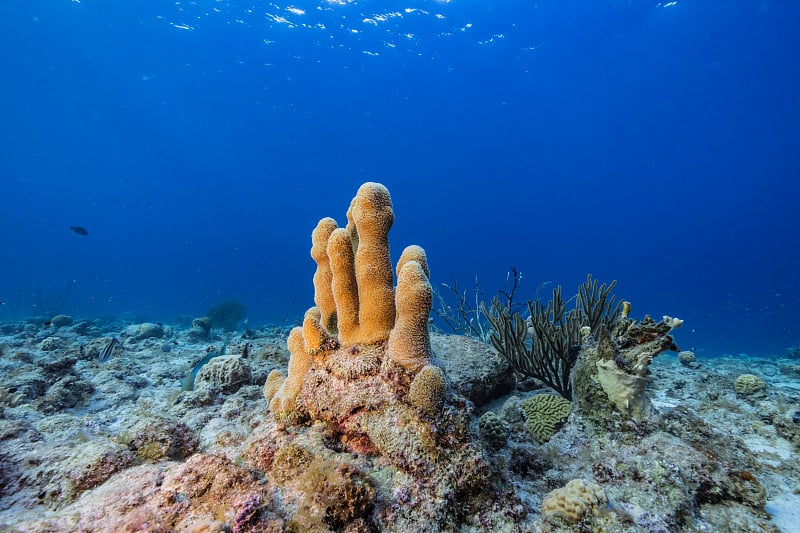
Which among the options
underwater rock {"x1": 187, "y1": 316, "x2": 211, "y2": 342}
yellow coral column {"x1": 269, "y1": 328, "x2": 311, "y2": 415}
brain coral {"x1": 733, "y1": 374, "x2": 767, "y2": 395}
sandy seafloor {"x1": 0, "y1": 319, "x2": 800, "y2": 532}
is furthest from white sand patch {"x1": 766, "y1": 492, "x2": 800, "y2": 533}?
underwater rock {"x1": 187, "y1": 316, "x2": 211, "y2": 342}

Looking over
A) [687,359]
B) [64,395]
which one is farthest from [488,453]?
[687,359]

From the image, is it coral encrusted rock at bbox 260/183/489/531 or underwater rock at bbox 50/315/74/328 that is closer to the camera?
coral encrusted rock at bbox 260/183/489/531

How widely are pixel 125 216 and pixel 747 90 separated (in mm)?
172870

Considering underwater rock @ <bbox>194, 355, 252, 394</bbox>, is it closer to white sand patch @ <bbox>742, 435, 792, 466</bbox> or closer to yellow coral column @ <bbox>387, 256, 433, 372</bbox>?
yellow coral column @ <bbox>387, 256, 433, 372</bbox>

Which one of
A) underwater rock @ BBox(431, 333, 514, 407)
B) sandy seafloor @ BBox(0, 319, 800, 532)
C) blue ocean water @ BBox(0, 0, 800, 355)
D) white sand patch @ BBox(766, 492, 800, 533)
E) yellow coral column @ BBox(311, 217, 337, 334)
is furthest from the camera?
blue ocean water @ BBox(0, 0, 800, 355)

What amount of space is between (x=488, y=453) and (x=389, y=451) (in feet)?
2.41

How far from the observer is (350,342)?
2.48 m

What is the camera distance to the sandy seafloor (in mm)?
1828

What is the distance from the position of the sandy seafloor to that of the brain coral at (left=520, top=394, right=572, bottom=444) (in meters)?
0.15

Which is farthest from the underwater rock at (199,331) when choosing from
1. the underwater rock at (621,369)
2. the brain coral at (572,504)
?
the brain coral at (572,504)

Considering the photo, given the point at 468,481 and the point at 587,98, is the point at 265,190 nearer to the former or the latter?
the point at 587,98

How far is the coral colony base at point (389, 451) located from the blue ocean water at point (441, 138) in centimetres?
1217

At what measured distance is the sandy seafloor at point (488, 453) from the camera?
183cm

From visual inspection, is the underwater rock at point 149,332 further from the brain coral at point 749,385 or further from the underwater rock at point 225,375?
the brain coral at point 749,385
